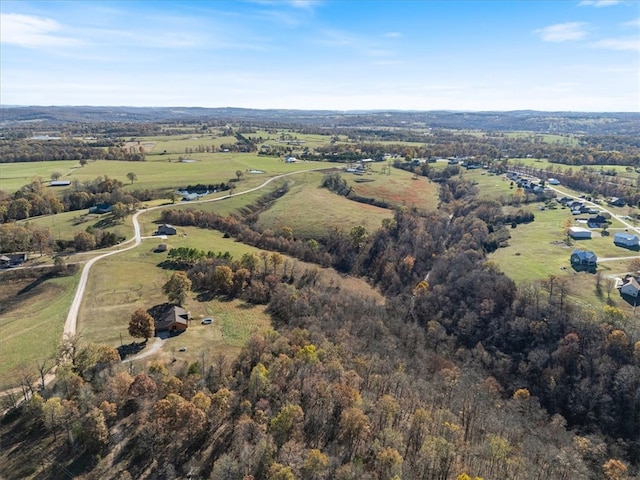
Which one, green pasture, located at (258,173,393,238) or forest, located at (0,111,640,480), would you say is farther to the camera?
green pasture, located at (258,173,393,238)

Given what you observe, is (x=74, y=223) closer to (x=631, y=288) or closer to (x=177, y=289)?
(x=177, y=289)

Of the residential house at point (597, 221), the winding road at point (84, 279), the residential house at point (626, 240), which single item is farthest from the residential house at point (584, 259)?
the winding road at point (84, 279)

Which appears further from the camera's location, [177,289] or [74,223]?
[74,223]

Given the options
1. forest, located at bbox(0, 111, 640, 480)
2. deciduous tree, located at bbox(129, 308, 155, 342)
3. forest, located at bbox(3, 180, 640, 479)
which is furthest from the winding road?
deciduous tree, located at bbox(129, 308, 155, 342)

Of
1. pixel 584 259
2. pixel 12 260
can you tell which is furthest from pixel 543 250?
pixel 12 260

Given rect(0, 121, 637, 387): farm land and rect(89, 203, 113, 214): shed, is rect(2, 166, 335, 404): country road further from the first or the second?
rect(89, 203, 113, 214): shed

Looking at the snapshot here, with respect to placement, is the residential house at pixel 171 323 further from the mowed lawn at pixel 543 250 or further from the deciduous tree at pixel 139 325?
the mowed lawn at pixel 543 250
